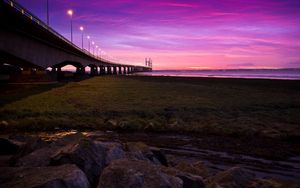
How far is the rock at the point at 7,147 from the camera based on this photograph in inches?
318

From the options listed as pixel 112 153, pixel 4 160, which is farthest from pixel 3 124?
pixel 112 153

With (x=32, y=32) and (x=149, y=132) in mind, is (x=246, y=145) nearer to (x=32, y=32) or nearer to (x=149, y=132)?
(x=149, y=132)

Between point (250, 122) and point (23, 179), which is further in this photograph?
point (250, 122)

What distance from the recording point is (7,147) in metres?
8.13

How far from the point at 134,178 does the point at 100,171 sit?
1.29m

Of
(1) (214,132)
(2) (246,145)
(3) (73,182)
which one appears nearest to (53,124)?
(1) (214,132)

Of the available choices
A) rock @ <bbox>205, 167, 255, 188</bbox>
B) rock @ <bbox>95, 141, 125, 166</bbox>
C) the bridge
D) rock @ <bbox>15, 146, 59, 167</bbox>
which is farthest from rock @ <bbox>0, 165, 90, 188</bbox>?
the bridge

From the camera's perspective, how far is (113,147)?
6867mm

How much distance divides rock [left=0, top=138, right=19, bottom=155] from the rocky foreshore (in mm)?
355

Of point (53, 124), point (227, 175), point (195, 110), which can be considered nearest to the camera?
point (227, 175)

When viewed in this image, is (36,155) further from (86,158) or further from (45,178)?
(45,178)

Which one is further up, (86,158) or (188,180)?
(86,158)

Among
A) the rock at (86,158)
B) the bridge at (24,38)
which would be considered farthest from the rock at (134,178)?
the bridge at (24,38)

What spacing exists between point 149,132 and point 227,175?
6.87m
